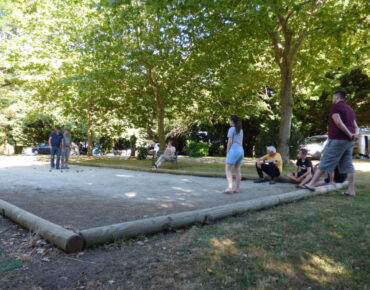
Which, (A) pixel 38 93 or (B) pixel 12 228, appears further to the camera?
(A) pixel 38 93

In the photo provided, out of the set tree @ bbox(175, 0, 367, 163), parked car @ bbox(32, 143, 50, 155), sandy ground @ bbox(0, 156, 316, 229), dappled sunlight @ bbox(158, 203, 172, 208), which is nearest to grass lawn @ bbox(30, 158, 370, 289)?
sandy ground @ bbox(0, 156, 316, 229)

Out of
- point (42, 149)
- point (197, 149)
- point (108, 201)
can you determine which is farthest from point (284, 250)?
point (42, 149)

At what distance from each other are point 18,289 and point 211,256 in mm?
1676

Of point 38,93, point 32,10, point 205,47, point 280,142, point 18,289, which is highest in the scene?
point 32,10

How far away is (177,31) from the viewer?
11.5 m

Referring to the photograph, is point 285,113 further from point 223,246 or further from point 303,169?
point 223,246

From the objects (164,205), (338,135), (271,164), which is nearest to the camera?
(164,205)

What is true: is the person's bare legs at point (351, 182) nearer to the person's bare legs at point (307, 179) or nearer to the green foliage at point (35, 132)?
the person's bare legs at point (307, 179)

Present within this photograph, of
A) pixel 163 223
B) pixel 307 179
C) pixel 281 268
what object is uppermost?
pixel 307 179

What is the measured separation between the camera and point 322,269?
2.69 meters

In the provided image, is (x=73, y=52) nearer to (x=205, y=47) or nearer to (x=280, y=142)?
(x=205, y=47)

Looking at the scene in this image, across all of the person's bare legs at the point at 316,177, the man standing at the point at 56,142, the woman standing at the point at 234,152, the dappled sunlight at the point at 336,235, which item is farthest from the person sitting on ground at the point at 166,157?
the dappled sunlight at the point at 336,235

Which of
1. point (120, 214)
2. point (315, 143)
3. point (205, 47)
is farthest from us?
point (315, 143)

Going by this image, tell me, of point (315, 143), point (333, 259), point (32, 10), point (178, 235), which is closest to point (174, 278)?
point (178, 235)
